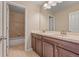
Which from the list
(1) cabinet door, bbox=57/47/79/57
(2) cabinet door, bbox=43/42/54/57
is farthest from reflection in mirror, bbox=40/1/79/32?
(1) cabinet door, bbox=57/47/79/57

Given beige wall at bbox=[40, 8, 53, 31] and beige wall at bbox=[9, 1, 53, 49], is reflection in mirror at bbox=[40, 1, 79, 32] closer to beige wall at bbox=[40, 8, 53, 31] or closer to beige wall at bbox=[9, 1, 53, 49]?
beige wall at bbox=[40, 8, 53, 31]

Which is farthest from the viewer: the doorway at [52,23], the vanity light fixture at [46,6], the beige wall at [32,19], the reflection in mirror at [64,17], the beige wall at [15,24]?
the beige wall at [15,24]

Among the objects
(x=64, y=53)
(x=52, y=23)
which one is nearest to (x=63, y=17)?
(x=52, y=23)

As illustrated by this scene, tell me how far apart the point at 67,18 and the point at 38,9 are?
5.69 ft

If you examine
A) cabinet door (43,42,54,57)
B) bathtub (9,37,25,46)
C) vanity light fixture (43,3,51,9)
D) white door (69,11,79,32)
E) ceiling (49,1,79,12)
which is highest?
vanity light fixture (43,3,51,9)

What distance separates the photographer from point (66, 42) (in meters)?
1.69

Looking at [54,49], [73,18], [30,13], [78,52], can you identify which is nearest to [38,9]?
[30,13]

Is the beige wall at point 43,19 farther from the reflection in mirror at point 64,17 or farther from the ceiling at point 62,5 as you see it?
the ceiling at point 62,5

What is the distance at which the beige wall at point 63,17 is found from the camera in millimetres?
2534

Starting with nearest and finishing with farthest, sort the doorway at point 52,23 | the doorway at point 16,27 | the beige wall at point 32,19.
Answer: the doorway at point 52,23
the beige wall at point 32,19
the doorway at point 16,27

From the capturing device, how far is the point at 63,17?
9.13 ft

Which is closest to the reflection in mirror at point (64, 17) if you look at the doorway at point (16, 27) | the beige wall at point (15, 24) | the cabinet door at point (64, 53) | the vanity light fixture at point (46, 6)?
the vanity light fixture at point (46, 6)

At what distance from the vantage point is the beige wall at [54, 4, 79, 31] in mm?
2534

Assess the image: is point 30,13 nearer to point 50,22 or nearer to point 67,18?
point 50,22
